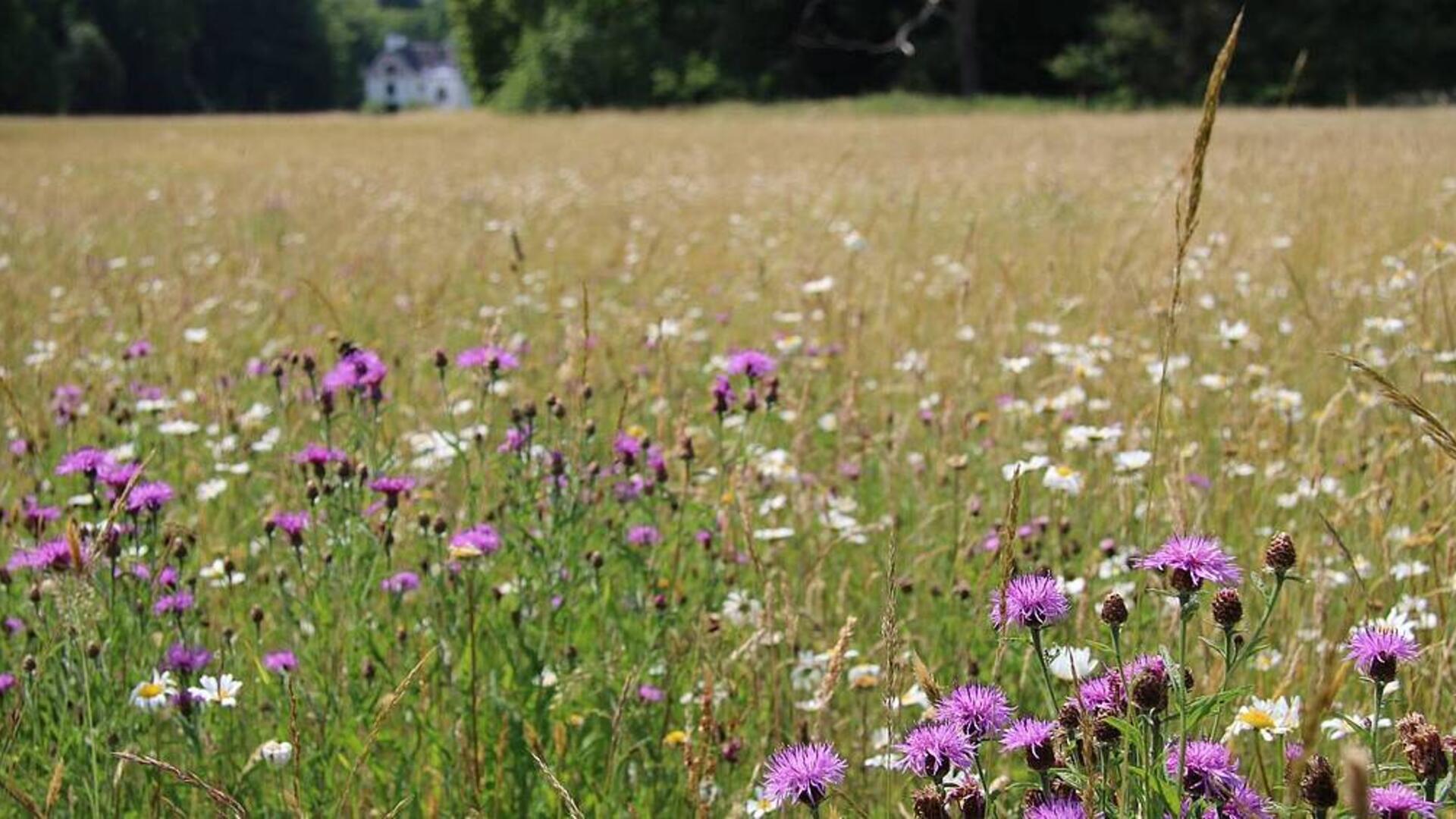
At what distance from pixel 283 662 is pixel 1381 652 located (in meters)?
1.38

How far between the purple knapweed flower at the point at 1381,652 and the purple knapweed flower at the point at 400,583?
1.46 metres

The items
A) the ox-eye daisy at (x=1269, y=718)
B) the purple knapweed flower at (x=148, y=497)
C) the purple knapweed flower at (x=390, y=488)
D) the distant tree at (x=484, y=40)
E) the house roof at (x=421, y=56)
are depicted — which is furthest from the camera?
the house roof at (x=421, y=56)

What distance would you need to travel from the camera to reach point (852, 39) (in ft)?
125

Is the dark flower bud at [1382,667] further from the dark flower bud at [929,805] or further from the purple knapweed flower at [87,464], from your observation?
the purple knapweed flower at [87,464]

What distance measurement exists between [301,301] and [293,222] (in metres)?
2.71

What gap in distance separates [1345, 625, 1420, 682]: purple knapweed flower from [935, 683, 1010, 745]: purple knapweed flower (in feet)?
0.85

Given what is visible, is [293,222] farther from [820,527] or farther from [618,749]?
[618,749]

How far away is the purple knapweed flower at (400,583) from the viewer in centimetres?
201

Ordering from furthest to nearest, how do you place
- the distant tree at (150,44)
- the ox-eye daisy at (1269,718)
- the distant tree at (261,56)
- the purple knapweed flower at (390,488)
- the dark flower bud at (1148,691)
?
the distant tree at (261,56)
the distant tree at (150,44)
the purple knapweed flower at (390,488)
the ox-eye daisy at (1269,718)
the dark flower bud at (1148,691)

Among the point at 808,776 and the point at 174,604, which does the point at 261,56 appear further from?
the point at 808,776

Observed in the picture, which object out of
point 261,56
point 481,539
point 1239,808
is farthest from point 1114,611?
point 261,56

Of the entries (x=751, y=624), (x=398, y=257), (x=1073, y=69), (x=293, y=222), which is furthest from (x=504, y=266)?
(x=1073, y=69)

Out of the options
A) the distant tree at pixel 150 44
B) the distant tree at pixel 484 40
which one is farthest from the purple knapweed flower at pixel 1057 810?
the distant tree at pixel 150 44

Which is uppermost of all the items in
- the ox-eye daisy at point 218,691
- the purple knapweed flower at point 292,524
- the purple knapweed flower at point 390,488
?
the purple knapweed flower at point 390,488
